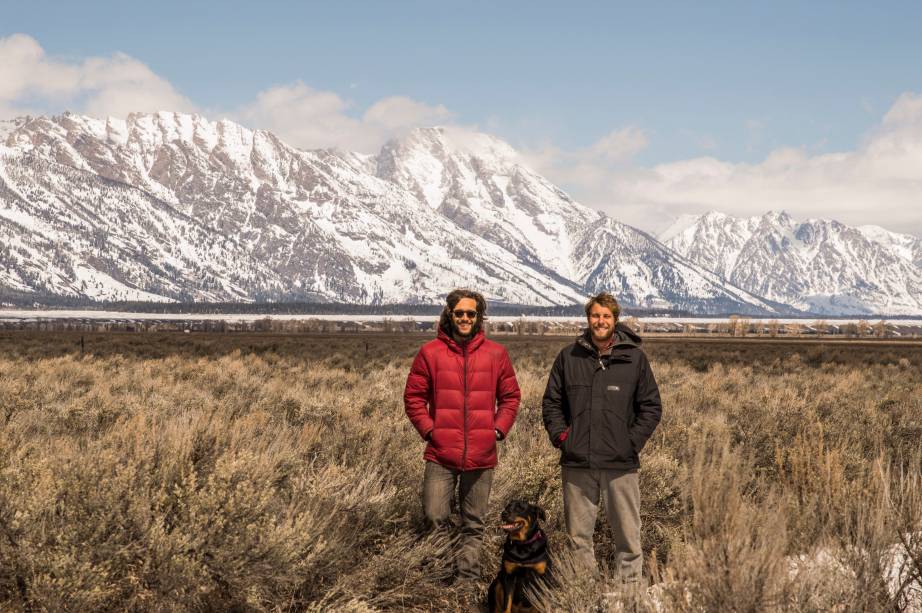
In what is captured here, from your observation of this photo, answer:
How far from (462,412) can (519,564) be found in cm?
107

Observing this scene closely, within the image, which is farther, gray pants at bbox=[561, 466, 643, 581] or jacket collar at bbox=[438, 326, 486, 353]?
jacket collar at bbox=[438, 326, 486, 353]

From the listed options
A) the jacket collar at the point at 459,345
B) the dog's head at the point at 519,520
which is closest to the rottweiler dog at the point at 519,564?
the dog's head at the point at 519,520

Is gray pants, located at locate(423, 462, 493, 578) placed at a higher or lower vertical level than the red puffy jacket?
lower

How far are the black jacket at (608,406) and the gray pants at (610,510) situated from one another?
10 cm

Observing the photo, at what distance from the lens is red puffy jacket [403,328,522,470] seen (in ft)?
17.5

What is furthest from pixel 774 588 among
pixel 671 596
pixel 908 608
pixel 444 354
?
pixel 444 354

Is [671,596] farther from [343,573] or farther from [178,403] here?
[178,403]

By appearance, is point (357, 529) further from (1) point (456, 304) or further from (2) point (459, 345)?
(1) point (456, 304)

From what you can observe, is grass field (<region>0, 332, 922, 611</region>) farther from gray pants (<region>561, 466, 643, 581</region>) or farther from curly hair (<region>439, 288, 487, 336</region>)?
curly hair (<region>439, 288, 487, 336</region>)

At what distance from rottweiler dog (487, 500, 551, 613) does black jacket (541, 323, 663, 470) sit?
0.53m

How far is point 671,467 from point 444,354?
10.3ft

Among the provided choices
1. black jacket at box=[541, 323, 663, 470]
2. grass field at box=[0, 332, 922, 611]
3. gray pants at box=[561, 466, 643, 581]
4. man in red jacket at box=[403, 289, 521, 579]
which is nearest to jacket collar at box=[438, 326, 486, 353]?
man in red jacket at box=[403, 289, 521, 579]

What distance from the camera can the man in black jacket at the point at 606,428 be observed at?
16.5 feet

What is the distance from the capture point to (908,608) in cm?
423
